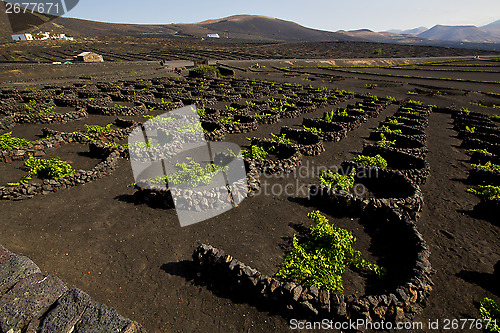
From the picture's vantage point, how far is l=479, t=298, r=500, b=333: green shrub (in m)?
7.02

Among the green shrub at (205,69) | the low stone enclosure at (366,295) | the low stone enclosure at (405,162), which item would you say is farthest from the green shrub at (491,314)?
the green shrub at (205,69)

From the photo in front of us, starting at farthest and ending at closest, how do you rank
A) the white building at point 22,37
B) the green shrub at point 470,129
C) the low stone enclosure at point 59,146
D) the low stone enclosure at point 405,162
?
1. the white building at point 22,37
2. the green shrub at point 470,129
3. the low stone enclosure at point 405,162
4. the low stone enclosure at point 59,146

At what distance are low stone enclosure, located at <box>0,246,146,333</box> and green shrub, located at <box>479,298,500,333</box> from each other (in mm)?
9636

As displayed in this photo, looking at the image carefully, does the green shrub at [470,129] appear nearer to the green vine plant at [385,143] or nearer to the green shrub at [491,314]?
the green vine plant at [385,143]

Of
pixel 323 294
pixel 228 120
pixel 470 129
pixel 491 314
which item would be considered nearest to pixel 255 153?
pixel 228 120

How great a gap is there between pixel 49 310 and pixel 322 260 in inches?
313

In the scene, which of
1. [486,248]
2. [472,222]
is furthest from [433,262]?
[472,222]

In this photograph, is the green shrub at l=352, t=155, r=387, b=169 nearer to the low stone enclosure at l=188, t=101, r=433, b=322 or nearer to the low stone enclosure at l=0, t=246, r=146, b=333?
the low stone enclosure at l=188, t=101, r=433, b=322

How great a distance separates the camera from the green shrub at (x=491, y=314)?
7.02 meters

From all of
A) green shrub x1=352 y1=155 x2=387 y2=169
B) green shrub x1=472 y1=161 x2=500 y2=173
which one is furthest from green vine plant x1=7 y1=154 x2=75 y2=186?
green shrub x1=472 y1=161 x2=500 y2=173

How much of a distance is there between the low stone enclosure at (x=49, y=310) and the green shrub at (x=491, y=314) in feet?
31.6

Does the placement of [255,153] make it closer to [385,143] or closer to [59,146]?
[385,143]

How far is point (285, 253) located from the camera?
31.9ft

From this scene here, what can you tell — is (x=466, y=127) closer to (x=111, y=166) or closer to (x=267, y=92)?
(x=267, y=92)
